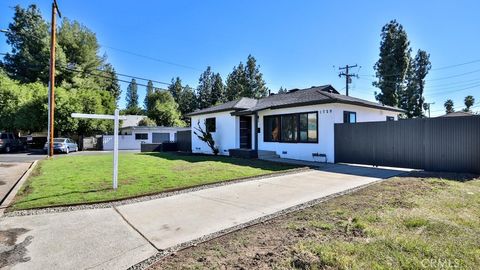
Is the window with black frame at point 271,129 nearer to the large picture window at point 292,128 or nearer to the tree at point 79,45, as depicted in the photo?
the large picture window at point 292,128

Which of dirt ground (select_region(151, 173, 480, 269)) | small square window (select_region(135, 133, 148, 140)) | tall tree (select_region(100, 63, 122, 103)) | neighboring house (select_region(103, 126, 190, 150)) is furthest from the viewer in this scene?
tall tree (select_region(100, 63, 122, 103))

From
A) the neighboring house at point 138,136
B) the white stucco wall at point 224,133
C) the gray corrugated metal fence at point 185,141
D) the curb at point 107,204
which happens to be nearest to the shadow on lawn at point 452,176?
the curb at point 107,204

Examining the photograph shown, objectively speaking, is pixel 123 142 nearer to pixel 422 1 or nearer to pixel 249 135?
pixel 249 135

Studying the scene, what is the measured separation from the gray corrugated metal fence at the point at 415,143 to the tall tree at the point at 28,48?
3778cm

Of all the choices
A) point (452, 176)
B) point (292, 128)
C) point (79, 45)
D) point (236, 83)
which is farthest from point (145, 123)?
point (452, 176)

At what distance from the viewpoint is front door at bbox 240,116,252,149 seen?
18.7 metres

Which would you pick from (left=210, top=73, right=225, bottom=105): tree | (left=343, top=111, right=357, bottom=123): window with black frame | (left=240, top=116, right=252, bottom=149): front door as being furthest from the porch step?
(left=210, top=73, right=225, bottom=105): tree

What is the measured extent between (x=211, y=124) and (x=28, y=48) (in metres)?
33.9

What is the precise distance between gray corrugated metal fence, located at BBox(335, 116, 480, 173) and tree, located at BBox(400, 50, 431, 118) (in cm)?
2195

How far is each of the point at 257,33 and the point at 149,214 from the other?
59.6 feet

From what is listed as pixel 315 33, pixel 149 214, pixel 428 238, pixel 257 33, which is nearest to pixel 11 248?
pixel 149 214

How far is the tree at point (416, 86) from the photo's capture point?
3166 cm

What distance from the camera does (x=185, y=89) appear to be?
61781 millimetres

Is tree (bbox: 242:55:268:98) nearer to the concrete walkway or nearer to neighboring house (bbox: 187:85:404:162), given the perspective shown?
neighboring house (bbox: 187:85:404:162)
